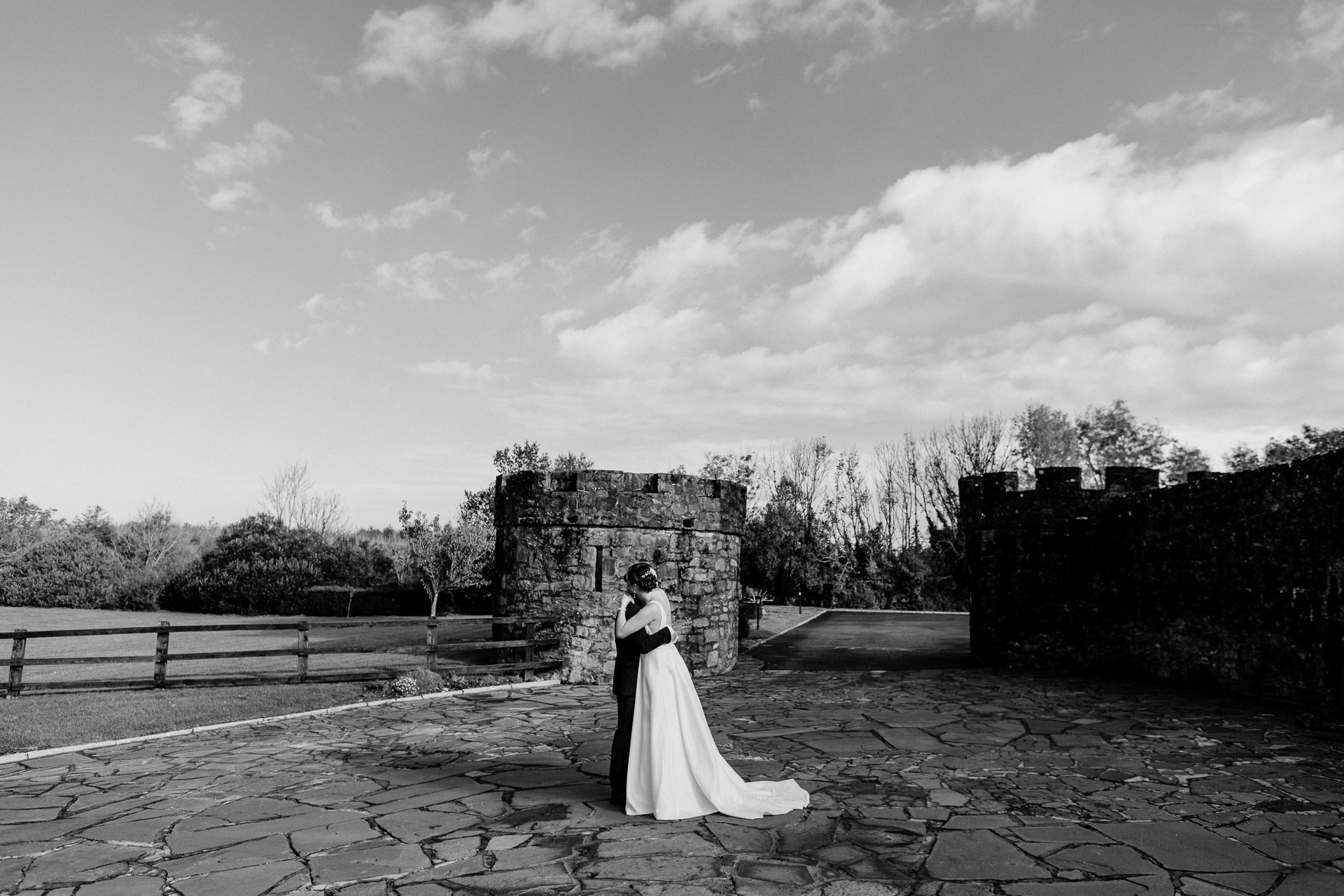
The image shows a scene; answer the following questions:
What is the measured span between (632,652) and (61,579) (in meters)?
30.4

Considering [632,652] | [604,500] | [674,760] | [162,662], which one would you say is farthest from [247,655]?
[674,760]

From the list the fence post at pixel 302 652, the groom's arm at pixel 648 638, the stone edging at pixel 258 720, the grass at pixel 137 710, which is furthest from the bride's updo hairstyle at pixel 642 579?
the fence post at pixel 302 652

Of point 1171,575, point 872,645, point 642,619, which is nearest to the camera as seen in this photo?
point 642,619

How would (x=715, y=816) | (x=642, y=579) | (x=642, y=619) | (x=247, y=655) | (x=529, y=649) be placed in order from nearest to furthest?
(x=715, y=816) → (x=642, y=619) → (x=642, y=579) → (x=247, y=655) → (x=529, y=649)

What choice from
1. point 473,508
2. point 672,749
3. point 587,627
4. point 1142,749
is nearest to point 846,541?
A: point 473,508

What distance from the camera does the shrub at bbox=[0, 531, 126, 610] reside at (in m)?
28.6

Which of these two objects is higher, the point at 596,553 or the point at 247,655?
the point at 596,553

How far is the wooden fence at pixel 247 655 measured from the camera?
35.0ft

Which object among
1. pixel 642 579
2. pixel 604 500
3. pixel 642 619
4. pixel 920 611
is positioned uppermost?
pixel 604 500

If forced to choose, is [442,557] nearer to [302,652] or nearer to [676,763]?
[302,652]

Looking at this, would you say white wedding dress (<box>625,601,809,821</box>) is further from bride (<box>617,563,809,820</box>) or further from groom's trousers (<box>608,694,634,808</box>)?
groom's trousers (<box>608,694,634,808</box>)

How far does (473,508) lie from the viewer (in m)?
33.3

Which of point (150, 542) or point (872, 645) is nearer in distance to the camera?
point (872, 645)

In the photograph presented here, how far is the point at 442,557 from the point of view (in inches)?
1049
